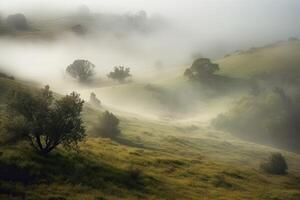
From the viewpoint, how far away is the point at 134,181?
50562 millimetres

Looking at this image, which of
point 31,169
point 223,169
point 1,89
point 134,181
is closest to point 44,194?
point 31,169

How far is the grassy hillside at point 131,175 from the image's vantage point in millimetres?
42766

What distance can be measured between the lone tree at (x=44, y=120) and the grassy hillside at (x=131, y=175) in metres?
1.95

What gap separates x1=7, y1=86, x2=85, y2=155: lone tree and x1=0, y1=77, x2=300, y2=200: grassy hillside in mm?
1948

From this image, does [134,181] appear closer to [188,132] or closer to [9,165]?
[9,165]

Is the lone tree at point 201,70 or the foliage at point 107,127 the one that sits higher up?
the lone tree at point 201,70

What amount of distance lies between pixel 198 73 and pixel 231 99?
92.8 feet

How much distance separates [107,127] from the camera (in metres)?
85.3

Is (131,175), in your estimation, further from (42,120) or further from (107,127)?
(107,127)

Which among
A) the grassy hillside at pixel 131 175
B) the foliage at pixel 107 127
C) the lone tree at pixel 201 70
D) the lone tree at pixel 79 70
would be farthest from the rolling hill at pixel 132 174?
the lone tree at pixel 201 70

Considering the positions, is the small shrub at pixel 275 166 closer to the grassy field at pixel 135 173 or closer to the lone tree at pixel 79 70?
the grassy field at pixel 135 173

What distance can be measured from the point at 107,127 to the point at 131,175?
34329mm

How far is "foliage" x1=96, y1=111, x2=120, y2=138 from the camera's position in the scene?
84.8m

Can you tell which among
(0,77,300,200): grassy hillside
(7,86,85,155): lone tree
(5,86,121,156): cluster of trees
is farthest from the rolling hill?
(7,86,85,155): lone tree
